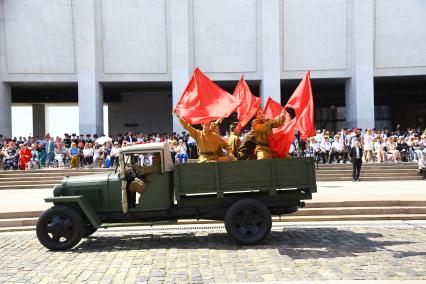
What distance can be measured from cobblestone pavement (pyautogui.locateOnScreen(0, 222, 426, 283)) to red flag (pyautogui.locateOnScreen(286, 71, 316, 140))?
210 cm

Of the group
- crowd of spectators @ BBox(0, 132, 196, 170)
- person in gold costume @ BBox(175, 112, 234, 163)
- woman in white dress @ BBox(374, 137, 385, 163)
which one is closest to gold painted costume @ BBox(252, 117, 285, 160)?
person in gold costume @ BBox(175, 112, 234, 163)

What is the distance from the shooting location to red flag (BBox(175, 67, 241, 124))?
9008mm

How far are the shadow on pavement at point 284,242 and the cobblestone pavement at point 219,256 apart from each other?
0.02 m

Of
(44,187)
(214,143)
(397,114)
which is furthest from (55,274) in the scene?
(397,114)

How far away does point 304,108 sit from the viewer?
365 inches

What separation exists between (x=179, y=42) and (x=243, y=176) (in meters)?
23.3

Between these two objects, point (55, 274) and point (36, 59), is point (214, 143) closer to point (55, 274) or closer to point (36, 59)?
point (55, 274)

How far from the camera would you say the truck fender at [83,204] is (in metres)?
8.33

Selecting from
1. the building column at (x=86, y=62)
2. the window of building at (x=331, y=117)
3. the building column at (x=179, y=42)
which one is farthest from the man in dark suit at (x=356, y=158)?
the window of building at (x=331, y=117)

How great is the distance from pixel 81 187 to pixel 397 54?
1081 inches

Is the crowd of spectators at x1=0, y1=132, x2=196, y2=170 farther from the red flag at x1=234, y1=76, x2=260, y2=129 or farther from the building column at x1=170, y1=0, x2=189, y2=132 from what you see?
the red flag at x1=234, y1=76, x2=260, y2=129

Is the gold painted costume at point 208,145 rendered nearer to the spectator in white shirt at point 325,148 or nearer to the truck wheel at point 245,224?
the truck wheel at point 245,224

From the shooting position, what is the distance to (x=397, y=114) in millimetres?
39125

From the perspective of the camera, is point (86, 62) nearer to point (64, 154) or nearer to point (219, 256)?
point (64, 154)
